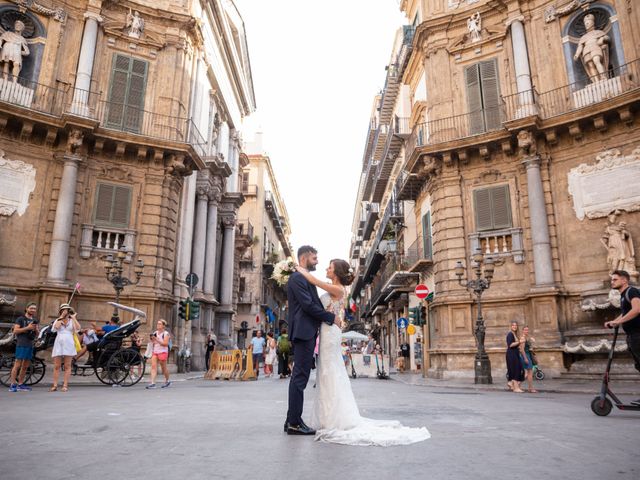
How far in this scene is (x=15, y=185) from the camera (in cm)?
1719

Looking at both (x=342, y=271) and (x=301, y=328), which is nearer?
(x=301, y=328)

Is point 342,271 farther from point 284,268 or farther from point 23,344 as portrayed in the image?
point 23,344

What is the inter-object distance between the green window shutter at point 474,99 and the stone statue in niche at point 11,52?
55.8ft

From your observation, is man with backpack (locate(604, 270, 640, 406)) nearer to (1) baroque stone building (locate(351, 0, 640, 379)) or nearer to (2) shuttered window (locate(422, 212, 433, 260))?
(1) baroque stone building (locate(351, 0, 640, 379))

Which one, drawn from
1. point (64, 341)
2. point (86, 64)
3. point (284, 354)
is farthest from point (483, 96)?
point (64, 341)

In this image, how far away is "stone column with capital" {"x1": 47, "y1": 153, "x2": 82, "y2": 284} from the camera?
16.9 m

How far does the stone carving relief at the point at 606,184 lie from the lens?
15.5 meters

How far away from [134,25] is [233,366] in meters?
14.6

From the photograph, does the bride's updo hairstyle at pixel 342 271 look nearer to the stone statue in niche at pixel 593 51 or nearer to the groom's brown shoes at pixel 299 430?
the groom's brown shoes at pixel 299 430

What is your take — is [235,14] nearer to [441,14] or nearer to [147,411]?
[441,14]

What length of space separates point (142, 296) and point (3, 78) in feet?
30.0

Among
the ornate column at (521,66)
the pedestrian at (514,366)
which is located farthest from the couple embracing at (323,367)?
the ornate column at (521,66)

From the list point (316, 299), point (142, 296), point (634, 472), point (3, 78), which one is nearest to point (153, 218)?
point (142, 296)

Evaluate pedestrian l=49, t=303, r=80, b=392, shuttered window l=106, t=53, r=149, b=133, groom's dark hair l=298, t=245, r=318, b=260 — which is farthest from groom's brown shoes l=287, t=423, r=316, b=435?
shuttered window l=106, t=53, r=149, b=133
